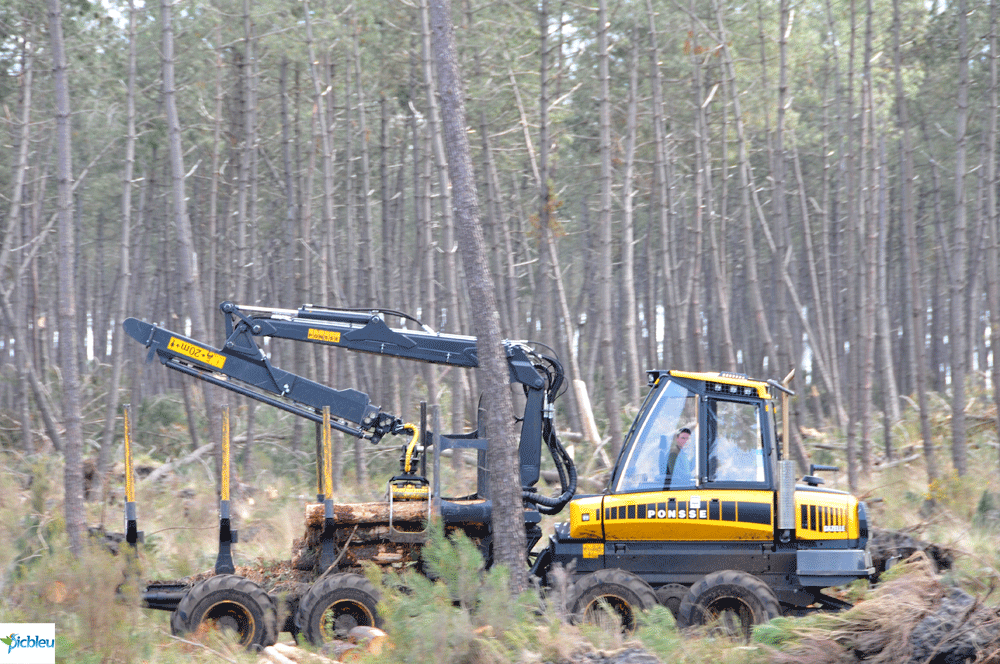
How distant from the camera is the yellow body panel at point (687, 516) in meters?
7.77

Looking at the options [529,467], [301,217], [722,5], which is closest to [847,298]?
[722,5]

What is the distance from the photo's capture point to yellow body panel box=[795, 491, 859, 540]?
7781 mm

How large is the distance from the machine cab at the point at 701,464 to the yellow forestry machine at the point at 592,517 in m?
0.01

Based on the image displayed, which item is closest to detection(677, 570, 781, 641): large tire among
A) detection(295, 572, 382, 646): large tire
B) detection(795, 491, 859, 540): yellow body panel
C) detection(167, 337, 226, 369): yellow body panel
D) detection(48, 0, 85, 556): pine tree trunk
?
detection(795, 491, 859, 540): yellow body panel

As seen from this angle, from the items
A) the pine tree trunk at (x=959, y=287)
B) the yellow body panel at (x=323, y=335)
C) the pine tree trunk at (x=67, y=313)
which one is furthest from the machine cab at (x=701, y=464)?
the pine tree trunk at (x=959, y=287)

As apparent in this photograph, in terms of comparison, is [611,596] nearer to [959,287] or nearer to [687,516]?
[687,516]

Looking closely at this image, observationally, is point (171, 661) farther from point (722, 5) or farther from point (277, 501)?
point (722, 5)

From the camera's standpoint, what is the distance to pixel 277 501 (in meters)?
14.3

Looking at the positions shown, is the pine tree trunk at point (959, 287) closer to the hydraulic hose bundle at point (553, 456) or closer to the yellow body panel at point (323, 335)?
the hydraulic hose bundle at point (553, 456)

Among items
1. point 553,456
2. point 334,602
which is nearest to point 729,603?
point 553,456

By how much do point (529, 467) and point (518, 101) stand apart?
→ 38.8ft

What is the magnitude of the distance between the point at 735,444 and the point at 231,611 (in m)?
4.51

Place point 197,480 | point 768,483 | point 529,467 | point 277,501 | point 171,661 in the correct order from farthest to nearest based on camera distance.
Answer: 1. point 197,480
2. point 277,501
3. point 529,467
4. point 768,483
5. point 171,661

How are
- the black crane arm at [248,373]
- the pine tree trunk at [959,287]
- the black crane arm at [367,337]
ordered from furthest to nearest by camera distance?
the pine tree trunk at [959,287] → the black crane arm at [367,337] → the black crane arm at [248,373]
